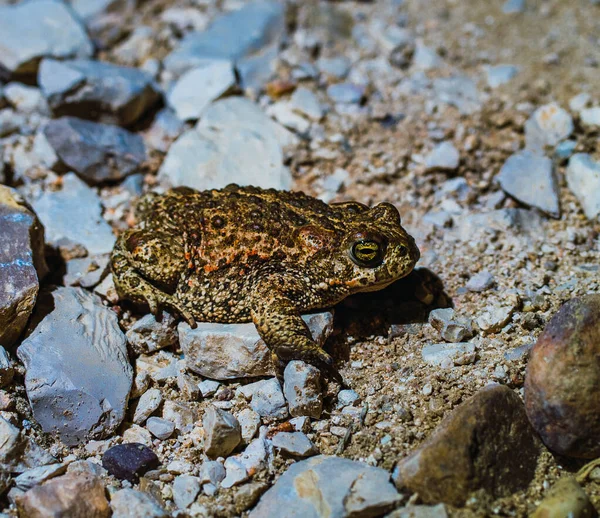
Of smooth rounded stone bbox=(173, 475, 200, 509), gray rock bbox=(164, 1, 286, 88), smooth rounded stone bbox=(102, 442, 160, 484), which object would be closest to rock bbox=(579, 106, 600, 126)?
gray rock bbox=(164, 1, 286, 88)

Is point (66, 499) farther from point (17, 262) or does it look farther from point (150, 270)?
point (17, 262)

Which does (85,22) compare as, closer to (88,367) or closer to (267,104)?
(267,104)

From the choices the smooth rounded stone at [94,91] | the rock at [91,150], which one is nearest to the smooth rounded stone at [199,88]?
the smooth rounded stone at [94,91]

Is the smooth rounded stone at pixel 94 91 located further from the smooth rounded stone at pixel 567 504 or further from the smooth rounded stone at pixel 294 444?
the smooth rounded stone at pixel 567 504

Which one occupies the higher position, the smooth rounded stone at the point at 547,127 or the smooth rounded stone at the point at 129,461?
the smooth rounded stone at the point at 547,127

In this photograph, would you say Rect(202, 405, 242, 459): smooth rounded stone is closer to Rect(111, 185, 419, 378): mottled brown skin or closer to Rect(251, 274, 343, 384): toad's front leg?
Rect(251, 274, 343, 384): toad's front leg

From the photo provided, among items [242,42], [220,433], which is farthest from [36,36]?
[220,433]

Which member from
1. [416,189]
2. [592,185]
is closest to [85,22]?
[416,189]

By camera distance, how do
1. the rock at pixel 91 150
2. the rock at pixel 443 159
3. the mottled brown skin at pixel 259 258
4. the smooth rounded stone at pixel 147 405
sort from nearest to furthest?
the smooth rounded stone at pixel 147 405 < the mottled brown skin at pixel 259 258 < the rock at pixel 443 159 < the rock at pixel 91 150
